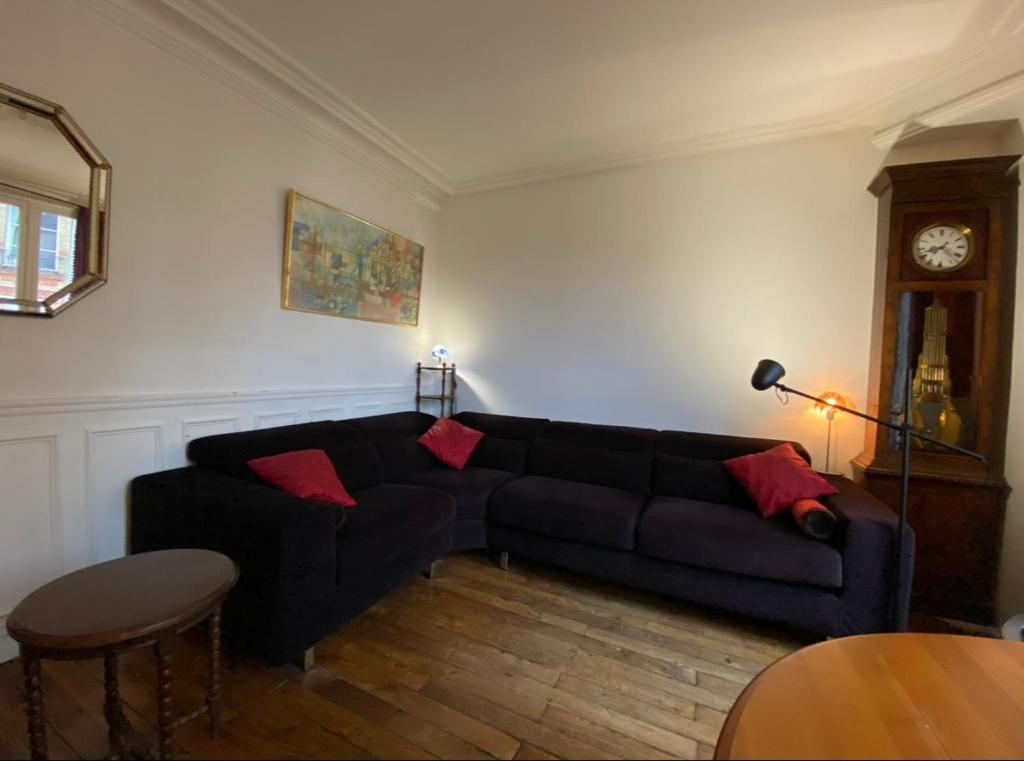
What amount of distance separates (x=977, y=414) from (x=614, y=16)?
2746 millimetres

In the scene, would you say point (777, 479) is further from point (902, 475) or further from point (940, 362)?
point (940, 362)

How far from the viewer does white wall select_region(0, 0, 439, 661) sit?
1.63m

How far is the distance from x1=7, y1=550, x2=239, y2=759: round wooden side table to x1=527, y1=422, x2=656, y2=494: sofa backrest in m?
2.05

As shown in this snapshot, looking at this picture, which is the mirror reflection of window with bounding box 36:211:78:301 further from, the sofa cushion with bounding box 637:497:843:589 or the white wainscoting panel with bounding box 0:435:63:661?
the sofa cushion with bounding box 637:497:843:589

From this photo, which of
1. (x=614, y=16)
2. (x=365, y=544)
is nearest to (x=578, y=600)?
(x=365, y=544)

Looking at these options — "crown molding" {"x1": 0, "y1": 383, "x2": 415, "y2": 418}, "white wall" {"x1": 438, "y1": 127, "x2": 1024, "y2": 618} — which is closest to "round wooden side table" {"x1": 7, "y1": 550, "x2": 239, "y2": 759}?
"crown molding" {"x1": 0, "y1": 383, "x2": 415, "y2": 418}

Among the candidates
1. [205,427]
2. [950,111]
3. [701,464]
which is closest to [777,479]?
[701,464]

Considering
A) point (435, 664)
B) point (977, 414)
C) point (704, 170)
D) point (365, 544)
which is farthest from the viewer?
point (704, 170)

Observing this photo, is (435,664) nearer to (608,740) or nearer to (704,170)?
(608,740)

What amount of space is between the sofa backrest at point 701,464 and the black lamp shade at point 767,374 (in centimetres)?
87

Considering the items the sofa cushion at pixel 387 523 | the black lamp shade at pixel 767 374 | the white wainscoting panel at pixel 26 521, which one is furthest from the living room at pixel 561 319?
the black lamp shade at pixel 767 374

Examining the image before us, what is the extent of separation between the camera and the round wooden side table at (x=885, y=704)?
0.70m

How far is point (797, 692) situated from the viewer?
812 millimetres

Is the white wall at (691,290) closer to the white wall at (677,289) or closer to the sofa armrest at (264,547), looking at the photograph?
the white wall at (677,289)
